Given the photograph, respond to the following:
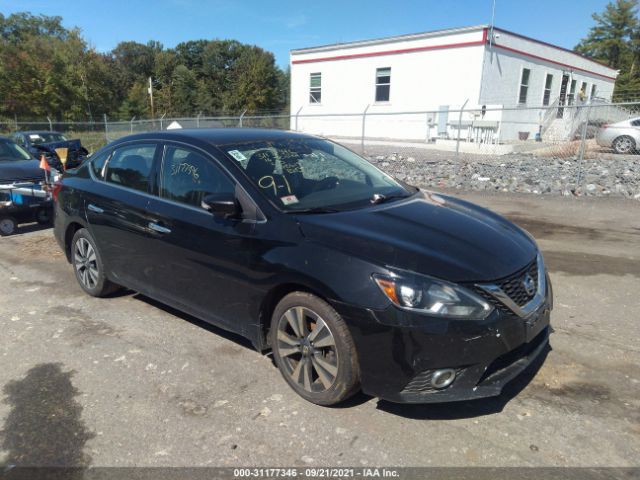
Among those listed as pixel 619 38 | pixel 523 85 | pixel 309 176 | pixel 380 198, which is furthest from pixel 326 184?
pixel 619 38

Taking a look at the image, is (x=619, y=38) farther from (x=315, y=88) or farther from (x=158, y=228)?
(x=158, y=228)

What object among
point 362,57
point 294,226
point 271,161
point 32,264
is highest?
point 362,57

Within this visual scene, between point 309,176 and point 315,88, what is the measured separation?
2342 cm

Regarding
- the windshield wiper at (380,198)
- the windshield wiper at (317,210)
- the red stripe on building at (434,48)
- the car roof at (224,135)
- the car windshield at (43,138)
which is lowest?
the car windshield at (43,138)

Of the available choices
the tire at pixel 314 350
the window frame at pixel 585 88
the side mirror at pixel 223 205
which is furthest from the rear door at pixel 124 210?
the window frame at pixel 585 88

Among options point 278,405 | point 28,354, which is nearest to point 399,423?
point 278,405

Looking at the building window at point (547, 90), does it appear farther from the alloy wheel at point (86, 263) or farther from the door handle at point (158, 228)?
the door handle at point (158, 228)

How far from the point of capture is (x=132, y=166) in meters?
4.41

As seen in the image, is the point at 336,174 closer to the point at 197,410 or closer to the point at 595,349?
the point at 197,410

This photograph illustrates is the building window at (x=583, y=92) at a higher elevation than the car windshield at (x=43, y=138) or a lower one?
higher

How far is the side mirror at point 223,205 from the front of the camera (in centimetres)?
326

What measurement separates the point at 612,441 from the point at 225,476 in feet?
7.06

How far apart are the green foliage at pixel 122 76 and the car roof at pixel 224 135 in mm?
39556

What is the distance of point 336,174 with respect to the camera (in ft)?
13.0
